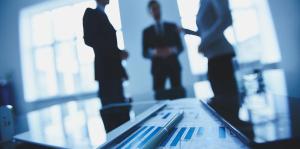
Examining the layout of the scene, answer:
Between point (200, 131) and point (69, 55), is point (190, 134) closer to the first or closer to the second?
point (200, 131)

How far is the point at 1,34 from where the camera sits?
366mm

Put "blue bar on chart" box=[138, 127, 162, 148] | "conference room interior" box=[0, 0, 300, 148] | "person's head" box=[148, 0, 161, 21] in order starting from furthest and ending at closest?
"person's head" box=[148, 0, 161, 21] → "conference room interior" box=[0, 0, 300, 148] → "blue bar on chart" box=[138, 127, 162, 148]

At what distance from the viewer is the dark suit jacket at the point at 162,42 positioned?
0.51 metres

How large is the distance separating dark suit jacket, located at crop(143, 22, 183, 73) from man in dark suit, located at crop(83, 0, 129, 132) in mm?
123

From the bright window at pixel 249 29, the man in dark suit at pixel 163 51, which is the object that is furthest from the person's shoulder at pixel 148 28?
the bright window at pixel 249 29

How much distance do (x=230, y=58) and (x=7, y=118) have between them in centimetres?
42

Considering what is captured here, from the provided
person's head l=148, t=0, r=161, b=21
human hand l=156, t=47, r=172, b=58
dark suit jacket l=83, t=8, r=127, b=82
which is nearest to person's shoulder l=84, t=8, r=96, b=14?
dark suit jacket l=83, t=8, r=127, b=82

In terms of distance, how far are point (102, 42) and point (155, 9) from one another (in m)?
0.16

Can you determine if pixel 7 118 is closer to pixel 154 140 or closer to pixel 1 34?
pixel 1 34

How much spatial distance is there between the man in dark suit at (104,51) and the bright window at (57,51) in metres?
0.01

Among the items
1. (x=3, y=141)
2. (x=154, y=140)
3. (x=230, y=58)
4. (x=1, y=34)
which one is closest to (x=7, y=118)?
(x=3, y=141)

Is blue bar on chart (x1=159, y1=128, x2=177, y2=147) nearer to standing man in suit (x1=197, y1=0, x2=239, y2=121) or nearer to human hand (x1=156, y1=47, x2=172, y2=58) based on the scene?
standing man in suit (x1=197, y1=0, x2=239, y2=121)

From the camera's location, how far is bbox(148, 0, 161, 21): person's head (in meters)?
0.43

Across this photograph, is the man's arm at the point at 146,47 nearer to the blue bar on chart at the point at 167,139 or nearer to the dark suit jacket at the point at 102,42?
the dark suit jacket at the point at 102,42
